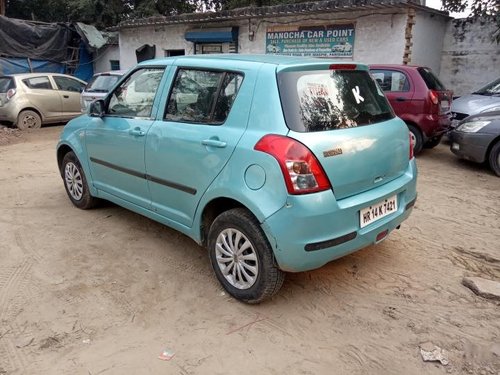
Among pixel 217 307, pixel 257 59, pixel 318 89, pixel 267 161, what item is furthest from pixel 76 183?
pixel 318 89


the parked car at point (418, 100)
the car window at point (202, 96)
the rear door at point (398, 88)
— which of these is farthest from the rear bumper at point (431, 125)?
the car window at point (202, 96)

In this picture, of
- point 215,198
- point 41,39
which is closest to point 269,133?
point 215,198

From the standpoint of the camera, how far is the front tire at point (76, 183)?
189 inches

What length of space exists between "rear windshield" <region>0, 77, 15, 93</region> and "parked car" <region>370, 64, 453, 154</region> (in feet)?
29.4

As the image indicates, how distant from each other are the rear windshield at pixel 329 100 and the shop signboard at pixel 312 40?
8.13 meters

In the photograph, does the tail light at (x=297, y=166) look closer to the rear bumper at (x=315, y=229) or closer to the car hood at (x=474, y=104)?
the rear bumper at (x=315, y=229)

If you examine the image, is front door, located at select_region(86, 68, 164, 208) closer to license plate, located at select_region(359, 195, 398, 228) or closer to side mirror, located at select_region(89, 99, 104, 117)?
side mirror, located at select_region(89, 99, 104, 117)

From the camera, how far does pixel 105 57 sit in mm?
18766

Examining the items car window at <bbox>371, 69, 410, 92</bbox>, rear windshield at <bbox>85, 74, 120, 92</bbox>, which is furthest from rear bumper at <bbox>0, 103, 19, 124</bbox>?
car window at <bbox>371, 69, 410, 92</bbox>

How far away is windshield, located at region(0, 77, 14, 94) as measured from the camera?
10.9 metres

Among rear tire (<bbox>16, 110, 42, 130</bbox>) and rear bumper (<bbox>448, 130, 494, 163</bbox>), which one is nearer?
rear bumper (<bbox>448, 130, 494, 163</bbox>)

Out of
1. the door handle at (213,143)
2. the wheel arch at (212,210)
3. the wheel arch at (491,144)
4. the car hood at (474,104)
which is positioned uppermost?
the door handle at (213,143)

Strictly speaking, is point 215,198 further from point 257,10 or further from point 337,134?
point 257,10

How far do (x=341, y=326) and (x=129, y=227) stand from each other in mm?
2550
